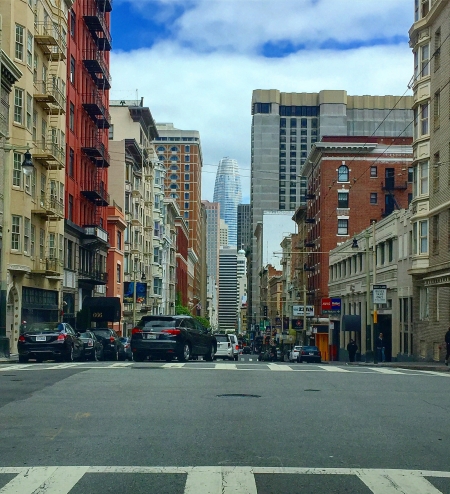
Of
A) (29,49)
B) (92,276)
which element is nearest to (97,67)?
(92,276)

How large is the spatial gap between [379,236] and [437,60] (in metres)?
16.6

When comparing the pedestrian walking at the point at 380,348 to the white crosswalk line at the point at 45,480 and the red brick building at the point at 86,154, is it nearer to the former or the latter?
the red brick building at the point at 86,154

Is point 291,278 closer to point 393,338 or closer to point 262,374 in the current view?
point 393,338

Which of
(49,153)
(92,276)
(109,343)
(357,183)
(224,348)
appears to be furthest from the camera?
(357,183)

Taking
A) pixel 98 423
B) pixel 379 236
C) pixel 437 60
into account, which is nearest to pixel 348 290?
pixel 379 236

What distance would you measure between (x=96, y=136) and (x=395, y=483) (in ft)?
197

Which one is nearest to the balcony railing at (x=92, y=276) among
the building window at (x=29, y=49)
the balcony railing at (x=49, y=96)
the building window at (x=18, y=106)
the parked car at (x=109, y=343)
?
the balcony railing at (x=49, y=96)

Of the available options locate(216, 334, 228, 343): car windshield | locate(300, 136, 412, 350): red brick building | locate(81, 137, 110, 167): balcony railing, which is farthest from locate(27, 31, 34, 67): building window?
locate(300, 136, 412, 350): red brick building

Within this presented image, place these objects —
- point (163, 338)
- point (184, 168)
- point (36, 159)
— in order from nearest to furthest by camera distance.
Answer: point (163, 338) < point (36, 159) < point (184, 168)

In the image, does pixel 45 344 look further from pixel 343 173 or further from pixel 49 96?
pixel 343 173

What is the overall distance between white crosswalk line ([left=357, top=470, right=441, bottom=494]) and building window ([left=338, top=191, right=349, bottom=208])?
74.9 metres

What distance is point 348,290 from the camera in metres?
68.6

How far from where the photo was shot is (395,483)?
25.6 ft

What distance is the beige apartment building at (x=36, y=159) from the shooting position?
42562 mm
